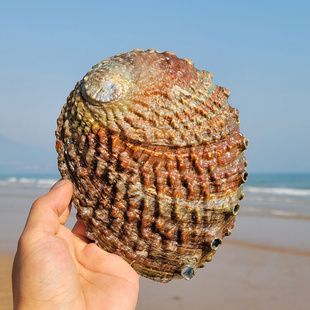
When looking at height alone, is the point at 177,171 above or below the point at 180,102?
below

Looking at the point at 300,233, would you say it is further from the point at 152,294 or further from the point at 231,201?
the point at 231,201

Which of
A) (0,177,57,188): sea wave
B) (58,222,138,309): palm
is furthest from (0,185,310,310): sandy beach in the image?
(0,177,57,188): sea wave

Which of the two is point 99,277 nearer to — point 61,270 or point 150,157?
point 61,270

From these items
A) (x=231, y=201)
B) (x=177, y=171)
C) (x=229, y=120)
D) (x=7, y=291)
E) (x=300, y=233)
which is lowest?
(x=300, y=233)

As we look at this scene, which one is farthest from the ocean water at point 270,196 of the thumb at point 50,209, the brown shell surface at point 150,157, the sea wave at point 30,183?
the thumb at point 50,209

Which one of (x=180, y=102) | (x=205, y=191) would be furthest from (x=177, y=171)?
(x=180, y=102)

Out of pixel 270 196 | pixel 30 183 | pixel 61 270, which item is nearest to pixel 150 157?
pixel 61 270

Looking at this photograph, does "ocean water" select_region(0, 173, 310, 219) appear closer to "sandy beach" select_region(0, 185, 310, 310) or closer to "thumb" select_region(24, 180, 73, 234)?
"sandy beach" select_region(0, 185, 310, 310)
